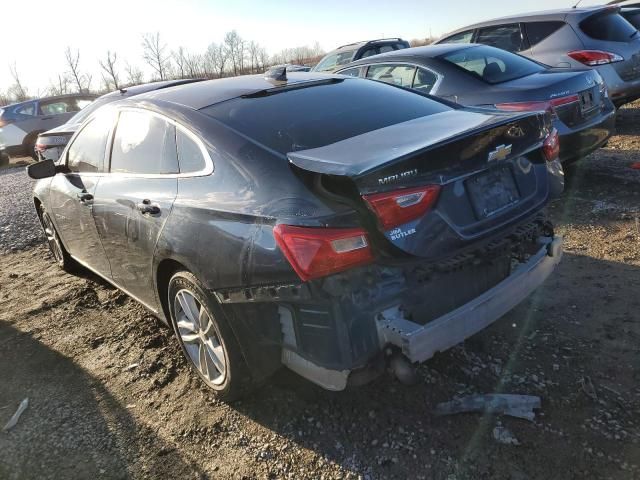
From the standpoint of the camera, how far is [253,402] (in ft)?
9.03

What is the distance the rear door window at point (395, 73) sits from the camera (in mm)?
5648

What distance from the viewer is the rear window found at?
21.6ft

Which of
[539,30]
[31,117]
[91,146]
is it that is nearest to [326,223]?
[91,146]

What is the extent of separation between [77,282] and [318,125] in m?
3.32

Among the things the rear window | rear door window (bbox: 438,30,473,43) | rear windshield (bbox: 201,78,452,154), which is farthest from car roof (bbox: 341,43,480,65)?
rear windshield (bbox: 201,78,452,154)

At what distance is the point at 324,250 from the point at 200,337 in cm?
112

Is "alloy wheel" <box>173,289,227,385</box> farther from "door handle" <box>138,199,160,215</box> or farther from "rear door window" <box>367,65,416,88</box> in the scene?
"rear door window" <box>367,65,416,88</box>

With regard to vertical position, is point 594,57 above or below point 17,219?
above

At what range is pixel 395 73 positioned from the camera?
585cm

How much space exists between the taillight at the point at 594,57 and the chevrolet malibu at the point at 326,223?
449 cm

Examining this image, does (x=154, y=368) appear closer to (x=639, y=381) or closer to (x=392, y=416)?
(x=392, y=416)

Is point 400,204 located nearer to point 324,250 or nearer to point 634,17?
point 324,250

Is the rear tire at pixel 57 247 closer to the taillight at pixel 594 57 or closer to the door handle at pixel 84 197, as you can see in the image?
the door handle at pixel 84 197

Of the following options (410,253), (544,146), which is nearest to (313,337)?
(410,253)
